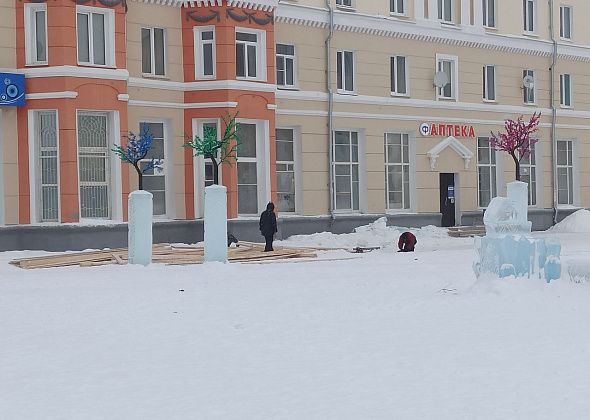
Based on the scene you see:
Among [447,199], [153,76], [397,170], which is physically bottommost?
[447,199]

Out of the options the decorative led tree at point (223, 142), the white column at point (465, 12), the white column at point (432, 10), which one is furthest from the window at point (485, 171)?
the decorative led tree at point (223, 142)

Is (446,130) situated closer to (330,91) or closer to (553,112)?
(330,91)

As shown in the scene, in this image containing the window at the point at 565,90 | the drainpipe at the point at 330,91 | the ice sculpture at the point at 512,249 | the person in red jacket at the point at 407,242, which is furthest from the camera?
the window at the point at 565,90

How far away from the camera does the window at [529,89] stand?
3766 cm

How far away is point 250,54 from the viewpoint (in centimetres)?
2864

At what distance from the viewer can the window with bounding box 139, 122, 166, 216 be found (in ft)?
91.7

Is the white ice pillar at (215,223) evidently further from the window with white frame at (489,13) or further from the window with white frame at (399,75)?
the window with white frame at (489,13)

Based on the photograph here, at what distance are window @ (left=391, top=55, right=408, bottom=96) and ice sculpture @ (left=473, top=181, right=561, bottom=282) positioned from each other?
60.7 ft

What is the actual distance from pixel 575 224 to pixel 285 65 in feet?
43.4

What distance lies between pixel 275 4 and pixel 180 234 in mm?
7271

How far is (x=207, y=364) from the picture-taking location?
9766 mm

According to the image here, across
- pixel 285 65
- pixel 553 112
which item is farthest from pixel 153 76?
pixel 553 112

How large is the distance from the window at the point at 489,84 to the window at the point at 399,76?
13.4 feet

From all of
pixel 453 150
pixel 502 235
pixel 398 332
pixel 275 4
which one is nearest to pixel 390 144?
pixel 453 150
